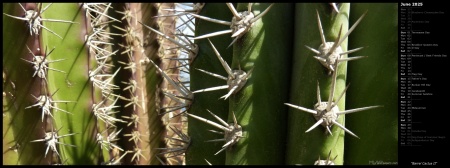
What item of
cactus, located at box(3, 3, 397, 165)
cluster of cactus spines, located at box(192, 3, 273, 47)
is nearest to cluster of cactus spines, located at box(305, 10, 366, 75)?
cactus, located at box(3, 3, 397, 165)

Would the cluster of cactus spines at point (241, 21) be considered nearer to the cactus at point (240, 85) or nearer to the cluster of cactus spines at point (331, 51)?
the cactus at point (240, 85)

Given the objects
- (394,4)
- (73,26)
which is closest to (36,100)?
(73,26)

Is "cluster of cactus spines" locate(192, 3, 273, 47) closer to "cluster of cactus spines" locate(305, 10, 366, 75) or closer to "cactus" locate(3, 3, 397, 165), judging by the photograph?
"cactus" locate(3, 3, 397, 165)

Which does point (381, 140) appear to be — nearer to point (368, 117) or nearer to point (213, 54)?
point (368, 117)

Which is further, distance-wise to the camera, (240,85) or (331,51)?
(240,85)

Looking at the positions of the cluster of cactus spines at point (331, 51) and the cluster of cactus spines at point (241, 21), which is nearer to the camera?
the cluster of cactus spines at point (331, 51)

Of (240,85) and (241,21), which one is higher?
(241,21)

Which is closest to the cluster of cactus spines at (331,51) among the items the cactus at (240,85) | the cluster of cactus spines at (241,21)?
the cactus at (240,85)
